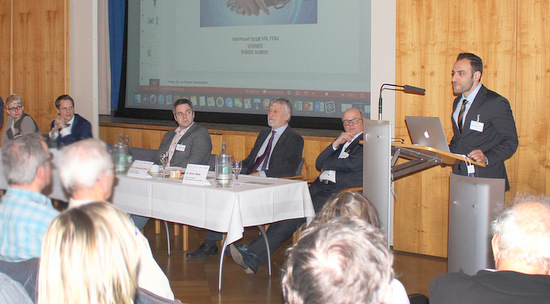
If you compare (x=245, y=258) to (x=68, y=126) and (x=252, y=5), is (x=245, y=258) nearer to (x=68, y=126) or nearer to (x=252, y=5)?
(x=68, y=126)

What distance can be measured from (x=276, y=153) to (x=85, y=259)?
12.2 ft

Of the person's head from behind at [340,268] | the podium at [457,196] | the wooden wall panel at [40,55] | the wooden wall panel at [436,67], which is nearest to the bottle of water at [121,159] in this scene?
the podium at [457,196]

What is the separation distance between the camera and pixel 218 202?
146 inches

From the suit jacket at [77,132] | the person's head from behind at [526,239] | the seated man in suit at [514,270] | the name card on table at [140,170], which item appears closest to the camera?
the seated man in suit at [514,270]

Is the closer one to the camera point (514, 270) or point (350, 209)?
point (514, 270)

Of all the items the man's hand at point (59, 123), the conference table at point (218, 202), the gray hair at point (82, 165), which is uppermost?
the man's hand at point (59, 123)

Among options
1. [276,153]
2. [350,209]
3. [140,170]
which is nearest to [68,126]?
[140,170]

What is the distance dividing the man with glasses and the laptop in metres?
2.19

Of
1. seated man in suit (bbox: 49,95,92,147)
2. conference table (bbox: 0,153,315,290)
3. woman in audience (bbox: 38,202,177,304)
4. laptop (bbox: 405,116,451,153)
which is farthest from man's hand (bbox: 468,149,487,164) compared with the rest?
seated man in suit (bbox: 49,95,92,147)

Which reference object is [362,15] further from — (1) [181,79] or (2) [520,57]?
(1) [181,79]

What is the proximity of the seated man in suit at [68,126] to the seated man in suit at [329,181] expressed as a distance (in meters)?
2.64

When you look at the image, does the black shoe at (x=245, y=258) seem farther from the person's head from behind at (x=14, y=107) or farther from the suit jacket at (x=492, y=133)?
the person's head from behind at (x=14, y=107)

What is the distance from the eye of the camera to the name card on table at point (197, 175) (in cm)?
394

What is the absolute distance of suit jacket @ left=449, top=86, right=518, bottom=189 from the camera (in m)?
3.79
